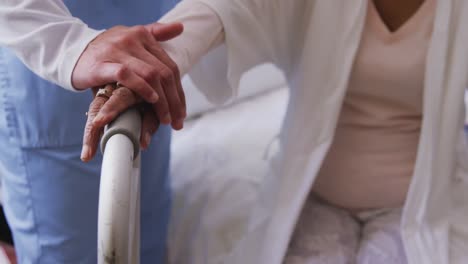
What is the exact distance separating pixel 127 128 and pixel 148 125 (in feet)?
0.27

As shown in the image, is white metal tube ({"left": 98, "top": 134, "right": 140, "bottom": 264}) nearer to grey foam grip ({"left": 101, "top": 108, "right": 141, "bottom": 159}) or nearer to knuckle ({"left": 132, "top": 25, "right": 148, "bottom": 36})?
grey foam grip ({"left": 101, "top": 108, "right": 141, "bottom": 159})

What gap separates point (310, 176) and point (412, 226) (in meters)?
0.20

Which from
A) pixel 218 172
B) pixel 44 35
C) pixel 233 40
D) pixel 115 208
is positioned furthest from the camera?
pixel 218 172

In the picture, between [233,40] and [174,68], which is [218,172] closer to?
[233,40]

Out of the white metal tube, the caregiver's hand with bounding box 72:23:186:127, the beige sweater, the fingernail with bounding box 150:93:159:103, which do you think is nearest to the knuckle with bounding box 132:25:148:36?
the caregiver's hand with bounding box 72:23:186:127

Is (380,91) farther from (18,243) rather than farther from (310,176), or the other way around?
(18,243)

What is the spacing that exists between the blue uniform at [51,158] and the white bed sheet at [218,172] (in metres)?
0.15

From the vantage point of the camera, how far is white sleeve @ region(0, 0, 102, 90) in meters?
0.74

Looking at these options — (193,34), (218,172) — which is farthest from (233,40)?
(218,172)

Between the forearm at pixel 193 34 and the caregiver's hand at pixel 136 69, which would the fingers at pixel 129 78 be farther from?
the forearm at pixel 193 34

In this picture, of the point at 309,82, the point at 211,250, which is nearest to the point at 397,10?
the point at 309,82

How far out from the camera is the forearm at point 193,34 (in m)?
0.80

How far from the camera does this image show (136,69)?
0.67 metres

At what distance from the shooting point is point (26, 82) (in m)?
0.96
